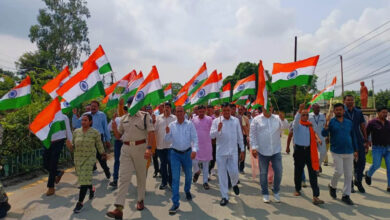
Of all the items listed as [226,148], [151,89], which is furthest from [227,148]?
[151,89]

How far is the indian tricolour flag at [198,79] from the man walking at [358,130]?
4.01 m

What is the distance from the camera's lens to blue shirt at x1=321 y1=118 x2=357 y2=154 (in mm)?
4875

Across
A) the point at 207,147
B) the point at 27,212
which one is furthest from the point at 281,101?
the point at 27,212

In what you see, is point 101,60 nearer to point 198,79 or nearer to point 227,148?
point 198,79

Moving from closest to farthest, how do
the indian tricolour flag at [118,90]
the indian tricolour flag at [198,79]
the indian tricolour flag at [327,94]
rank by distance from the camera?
the indian tricolour flag at [327,94]
the indian tricolour flag at [118,90]
the indian tricolour flag at [198,79]

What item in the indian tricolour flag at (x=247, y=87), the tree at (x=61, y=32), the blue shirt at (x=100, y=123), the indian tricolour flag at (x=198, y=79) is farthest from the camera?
the tree at (x=61, y=32)

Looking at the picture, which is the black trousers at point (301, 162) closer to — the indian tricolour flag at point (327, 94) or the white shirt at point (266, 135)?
the white shirt at point (266, 135)

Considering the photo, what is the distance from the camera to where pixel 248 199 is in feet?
16.6

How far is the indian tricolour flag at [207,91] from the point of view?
7215mm

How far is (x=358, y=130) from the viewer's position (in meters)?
5.55

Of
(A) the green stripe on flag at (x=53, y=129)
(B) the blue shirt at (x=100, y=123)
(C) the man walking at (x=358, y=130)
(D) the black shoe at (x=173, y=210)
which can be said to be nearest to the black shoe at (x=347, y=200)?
(C) the man walking at (x=358, y=130)

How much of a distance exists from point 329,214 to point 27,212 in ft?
16.8

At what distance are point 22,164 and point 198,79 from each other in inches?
216

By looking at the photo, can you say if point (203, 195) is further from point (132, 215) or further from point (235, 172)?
point (132, 215)
